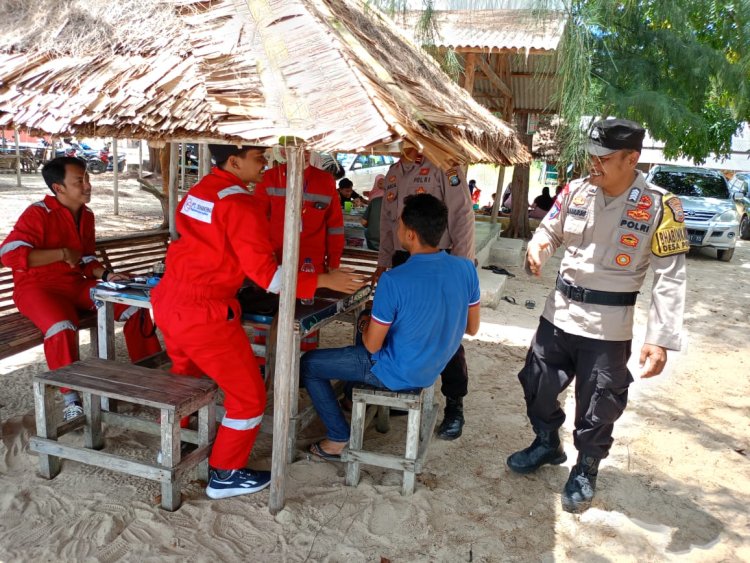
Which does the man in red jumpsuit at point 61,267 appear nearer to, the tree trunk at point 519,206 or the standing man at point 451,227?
the standing man at point 451,227

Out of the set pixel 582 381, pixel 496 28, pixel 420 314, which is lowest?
pixel 582 381

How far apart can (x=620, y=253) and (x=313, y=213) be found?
7.18 ft

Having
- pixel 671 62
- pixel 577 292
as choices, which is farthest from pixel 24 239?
pixel 671 62

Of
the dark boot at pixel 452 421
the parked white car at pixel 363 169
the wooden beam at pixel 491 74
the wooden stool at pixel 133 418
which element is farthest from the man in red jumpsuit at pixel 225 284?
the parked white car at pixel 363 169

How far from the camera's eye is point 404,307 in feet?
9.58

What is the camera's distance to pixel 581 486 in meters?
3.25

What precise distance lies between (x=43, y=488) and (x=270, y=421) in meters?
1.26

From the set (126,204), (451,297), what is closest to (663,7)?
(451,297)

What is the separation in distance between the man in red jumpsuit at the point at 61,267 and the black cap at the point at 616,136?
10.5ft

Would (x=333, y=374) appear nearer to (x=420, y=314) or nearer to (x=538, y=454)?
(x=420, y=314)

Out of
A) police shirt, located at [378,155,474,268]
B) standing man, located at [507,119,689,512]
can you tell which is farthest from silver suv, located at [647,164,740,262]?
standing man, located at [507,119,689,512]

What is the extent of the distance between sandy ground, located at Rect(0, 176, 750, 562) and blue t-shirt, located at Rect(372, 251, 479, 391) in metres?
0.75

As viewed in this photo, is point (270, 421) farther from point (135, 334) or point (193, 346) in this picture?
point (135, 334)

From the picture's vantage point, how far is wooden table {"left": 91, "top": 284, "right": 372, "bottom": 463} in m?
3.24
